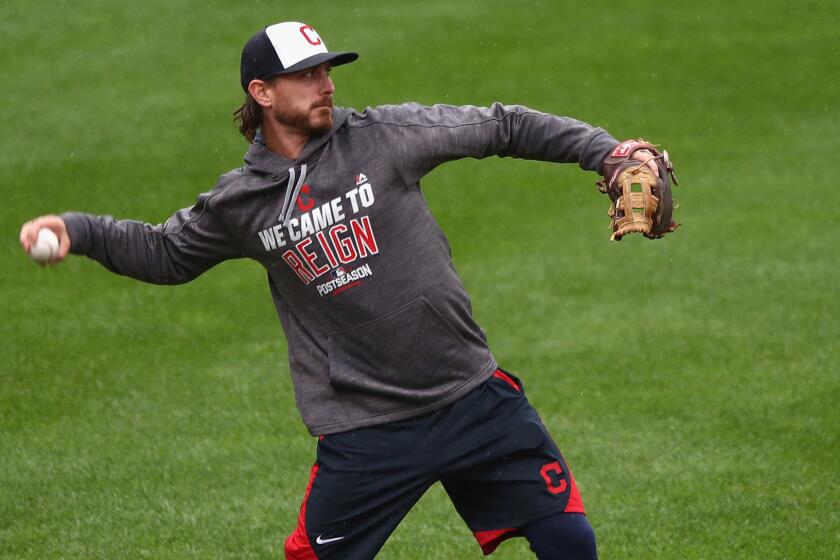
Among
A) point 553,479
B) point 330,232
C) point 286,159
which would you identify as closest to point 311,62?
point 286,159

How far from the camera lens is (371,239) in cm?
439

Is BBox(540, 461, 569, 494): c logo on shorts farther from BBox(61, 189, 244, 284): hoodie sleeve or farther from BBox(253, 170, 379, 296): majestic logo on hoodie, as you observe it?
BBox(61, 189, 244, 284): hoodie sleeve

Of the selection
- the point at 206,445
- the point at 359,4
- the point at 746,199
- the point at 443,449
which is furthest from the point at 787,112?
the point at 443,449

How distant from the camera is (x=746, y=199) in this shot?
12156 millimetres

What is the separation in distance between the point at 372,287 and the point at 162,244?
79 cm

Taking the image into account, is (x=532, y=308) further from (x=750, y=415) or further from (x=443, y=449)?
(x=443, y=449)

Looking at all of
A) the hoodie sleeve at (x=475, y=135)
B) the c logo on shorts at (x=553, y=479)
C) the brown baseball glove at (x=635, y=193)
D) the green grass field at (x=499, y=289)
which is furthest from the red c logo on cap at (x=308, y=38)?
the green grass field at (x=499, y=289)

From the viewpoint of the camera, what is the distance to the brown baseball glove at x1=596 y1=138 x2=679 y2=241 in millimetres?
4156

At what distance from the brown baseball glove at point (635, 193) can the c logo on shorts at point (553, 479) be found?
857 mm

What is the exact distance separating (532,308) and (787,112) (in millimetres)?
5968

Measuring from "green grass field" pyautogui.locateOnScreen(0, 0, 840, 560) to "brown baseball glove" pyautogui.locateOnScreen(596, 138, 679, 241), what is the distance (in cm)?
240

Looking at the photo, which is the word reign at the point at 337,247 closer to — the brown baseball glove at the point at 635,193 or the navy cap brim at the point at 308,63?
the navy cap brim at the point at 308,63

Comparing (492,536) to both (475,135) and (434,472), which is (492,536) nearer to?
(434,472)

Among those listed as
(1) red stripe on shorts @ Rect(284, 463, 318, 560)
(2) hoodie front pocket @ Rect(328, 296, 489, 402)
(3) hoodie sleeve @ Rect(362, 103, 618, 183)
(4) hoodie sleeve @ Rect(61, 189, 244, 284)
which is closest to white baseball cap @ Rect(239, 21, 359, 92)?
(3) hoodie sleeve @ Rect(362, 103, 618, 183)
